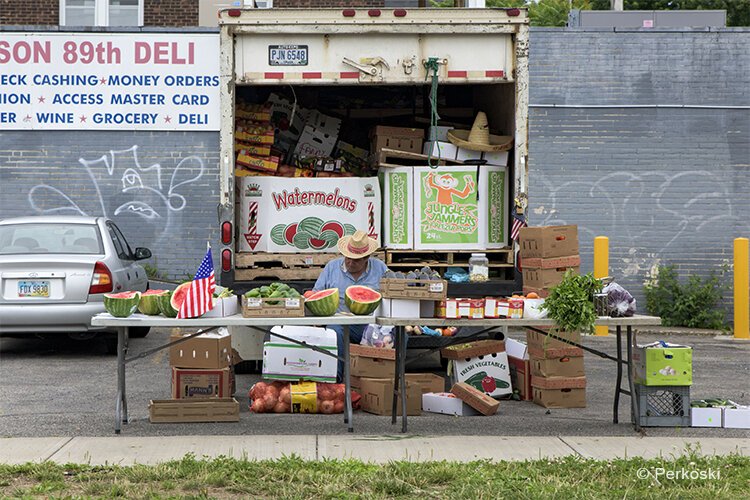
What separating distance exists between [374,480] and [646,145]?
12.1 m

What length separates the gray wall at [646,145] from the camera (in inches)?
691

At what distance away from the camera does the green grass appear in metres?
6.34

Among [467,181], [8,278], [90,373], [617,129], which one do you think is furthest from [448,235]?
[617,129]

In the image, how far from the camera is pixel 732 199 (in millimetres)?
17578

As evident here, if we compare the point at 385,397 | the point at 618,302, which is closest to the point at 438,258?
the point at 385,397

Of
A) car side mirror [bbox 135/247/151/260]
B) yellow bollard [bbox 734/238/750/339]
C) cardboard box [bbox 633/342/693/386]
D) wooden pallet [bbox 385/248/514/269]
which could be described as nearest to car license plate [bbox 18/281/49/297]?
car side mirror [bbox 135/247/151/260]

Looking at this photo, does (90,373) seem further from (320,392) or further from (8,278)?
(320,392)

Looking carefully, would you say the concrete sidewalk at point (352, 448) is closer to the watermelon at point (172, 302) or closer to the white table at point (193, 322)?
the white table at point (193, 322)

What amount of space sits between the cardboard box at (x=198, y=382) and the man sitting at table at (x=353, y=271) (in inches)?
44.2

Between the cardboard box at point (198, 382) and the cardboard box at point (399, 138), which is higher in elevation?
the cardboard box at point (399, 138)

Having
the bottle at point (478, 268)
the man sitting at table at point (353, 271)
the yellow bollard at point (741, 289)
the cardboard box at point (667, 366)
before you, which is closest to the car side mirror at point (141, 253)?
the man sitting at table at point (353, 271)

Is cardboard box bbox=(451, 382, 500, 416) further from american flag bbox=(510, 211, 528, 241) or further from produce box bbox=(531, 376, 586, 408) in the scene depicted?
american flag bbox=(510, 211, 528, 241)

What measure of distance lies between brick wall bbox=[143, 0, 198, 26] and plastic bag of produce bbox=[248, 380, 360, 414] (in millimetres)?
12299

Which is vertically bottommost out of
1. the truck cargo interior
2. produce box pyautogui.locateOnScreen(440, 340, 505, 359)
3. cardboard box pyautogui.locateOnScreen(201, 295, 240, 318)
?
produce box pyautogui.locateOnScreen(440, 340, 505, 359)
